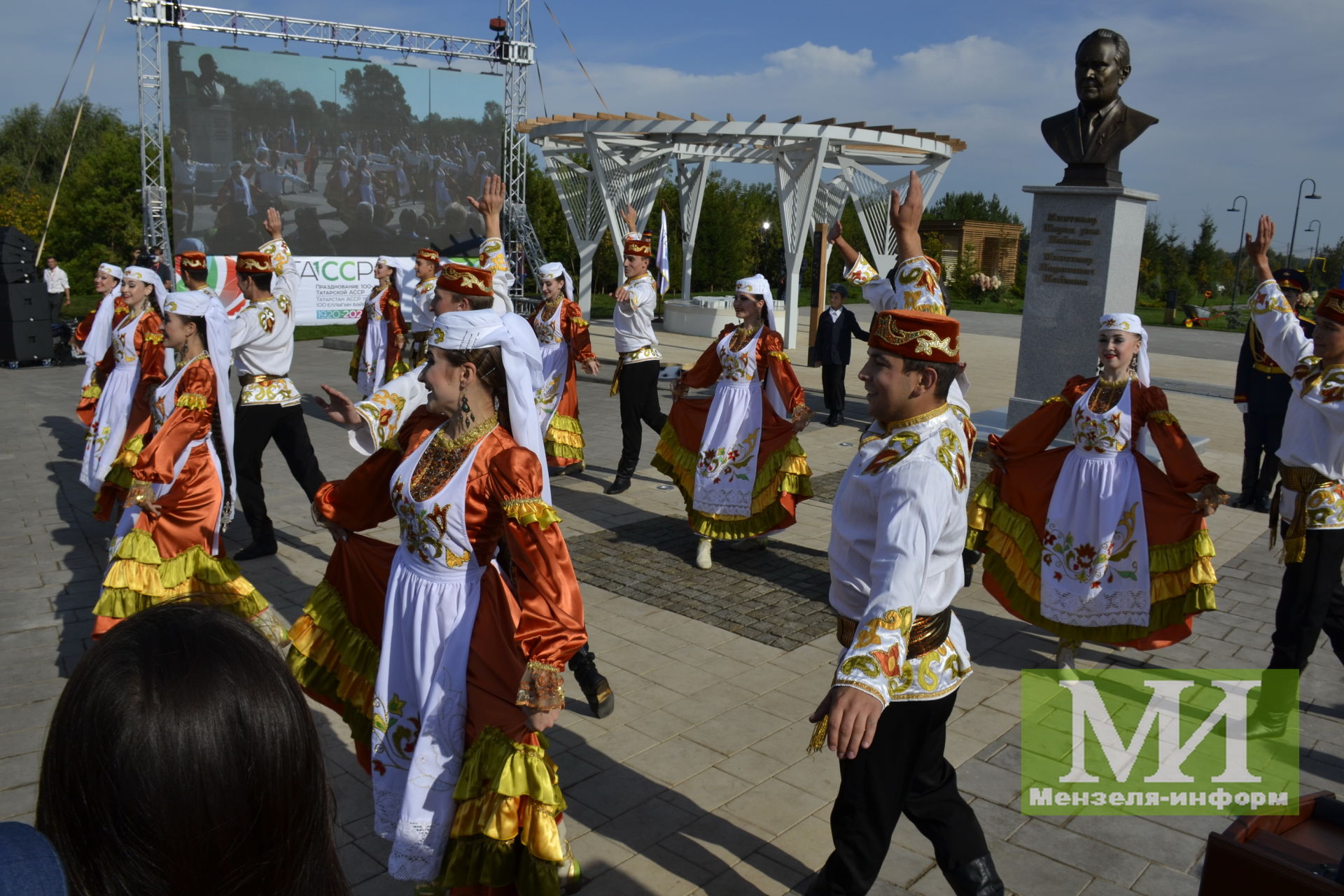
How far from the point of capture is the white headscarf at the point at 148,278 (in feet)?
23.5

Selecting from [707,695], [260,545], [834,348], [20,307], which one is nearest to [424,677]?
[707,695]

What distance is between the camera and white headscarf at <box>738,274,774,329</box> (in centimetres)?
682

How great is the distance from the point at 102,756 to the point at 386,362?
943 cm

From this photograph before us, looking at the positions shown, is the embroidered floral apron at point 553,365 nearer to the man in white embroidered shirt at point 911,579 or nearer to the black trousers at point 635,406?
the black trousers at point 635,406

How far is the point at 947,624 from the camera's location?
2.95 metres

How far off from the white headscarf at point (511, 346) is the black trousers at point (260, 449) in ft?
13.3

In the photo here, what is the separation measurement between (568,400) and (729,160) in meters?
14.5

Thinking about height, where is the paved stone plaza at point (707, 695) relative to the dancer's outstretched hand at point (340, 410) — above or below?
below

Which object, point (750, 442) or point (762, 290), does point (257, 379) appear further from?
point (762, 290)

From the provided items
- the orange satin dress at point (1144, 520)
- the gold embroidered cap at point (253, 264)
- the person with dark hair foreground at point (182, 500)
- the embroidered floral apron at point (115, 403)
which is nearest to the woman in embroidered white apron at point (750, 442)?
the orange satin dress at point (1144, 520)

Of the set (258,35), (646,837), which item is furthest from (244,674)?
(258,35)

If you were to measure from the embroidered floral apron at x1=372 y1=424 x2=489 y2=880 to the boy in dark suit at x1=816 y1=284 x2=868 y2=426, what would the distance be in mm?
9539

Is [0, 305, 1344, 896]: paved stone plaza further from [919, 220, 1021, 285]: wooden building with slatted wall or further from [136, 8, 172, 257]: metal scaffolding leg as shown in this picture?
[919, 220, 1021, 285]: wooden building with slatted wall

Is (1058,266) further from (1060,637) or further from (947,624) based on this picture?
(947,624)
